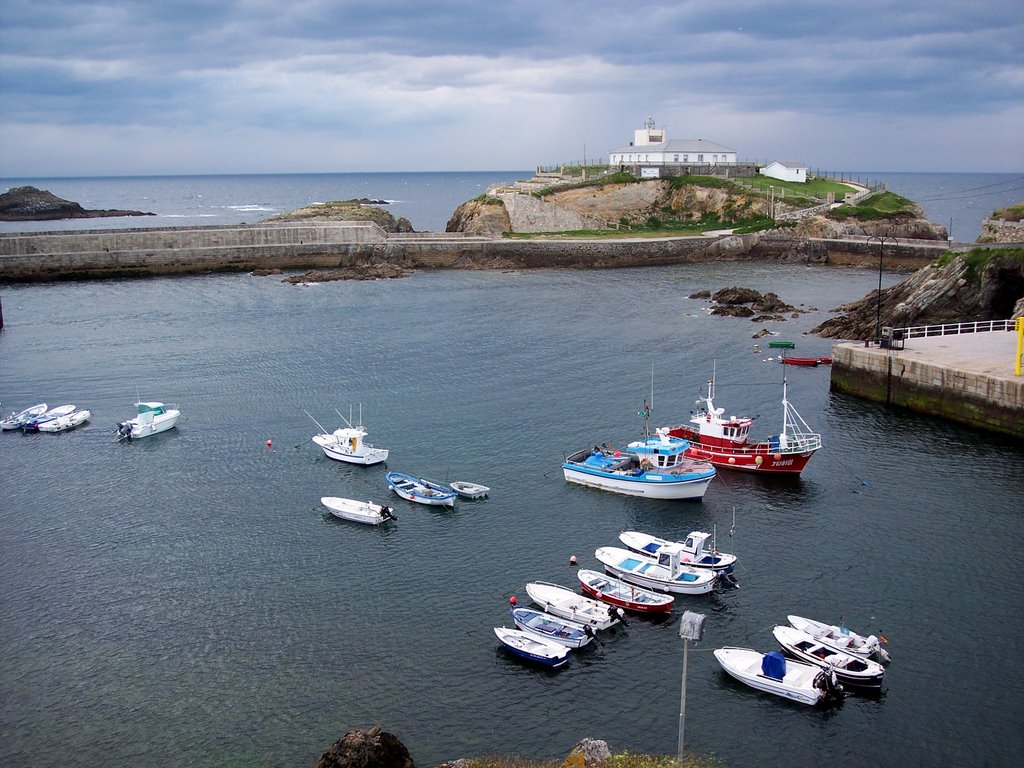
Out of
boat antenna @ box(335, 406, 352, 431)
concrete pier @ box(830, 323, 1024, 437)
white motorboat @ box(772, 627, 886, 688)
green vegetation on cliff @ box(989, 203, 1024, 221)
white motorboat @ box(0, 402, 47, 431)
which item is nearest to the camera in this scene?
white motorboat @ box(772, 627, 886, 688)

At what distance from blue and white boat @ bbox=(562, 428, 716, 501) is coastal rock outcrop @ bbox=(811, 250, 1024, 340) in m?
24.7

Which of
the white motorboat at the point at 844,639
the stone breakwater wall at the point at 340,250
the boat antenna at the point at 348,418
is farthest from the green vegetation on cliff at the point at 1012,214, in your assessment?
the white motorboat at the point at 844,639

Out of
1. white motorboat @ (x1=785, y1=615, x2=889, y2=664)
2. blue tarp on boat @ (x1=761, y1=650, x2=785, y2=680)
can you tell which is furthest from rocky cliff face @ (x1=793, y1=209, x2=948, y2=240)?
blue tarp on boat @ (x1=761, y1=650, x2=785, y2=680)

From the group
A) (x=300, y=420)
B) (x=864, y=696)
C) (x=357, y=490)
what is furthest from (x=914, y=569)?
(x=300, y=420)

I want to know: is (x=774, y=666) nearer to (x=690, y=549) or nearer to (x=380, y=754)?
(x=690, y=549)

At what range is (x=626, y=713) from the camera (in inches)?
939

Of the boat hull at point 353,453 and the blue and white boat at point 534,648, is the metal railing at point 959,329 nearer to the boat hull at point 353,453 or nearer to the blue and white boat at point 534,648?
the boat hull at point 353,453

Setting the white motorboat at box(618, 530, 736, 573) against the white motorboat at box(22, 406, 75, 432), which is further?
the white motorboat at box(22, 406, 75, 432)

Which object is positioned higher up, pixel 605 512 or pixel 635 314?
pixel 635 314

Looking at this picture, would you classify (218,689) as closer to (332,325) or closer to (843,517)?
(843,517)

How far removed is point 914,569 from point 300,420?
31.7m

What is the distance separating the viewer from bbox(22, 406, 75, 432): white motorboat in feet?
158

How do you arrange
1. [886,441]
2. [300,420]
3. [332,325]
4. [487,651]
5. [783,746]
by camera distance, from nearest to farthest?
[783,746] → [487,651] → [886,441] → [300,420] → [332,325]

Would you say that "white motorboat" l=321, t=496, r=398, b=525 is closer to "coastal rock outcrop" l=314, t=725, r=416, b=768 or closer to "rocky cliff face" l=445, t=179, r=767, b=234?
"coastal rock outcrop" l=314, t=725, r=416, b=768
